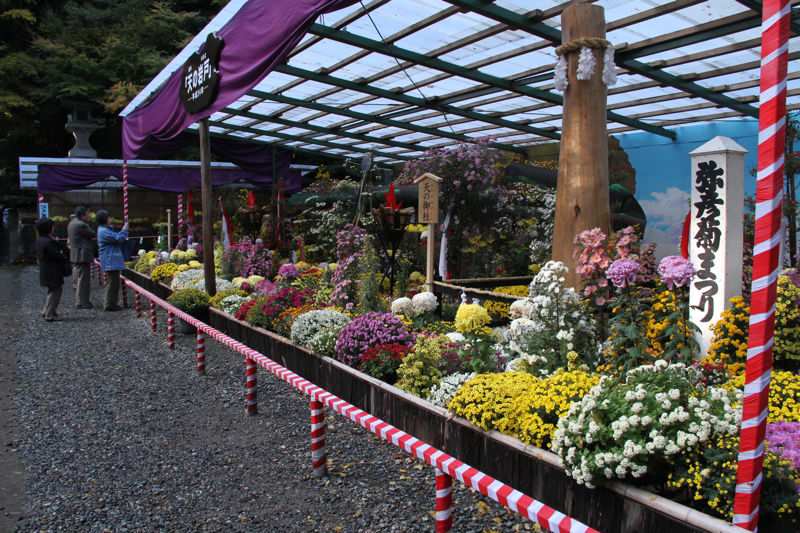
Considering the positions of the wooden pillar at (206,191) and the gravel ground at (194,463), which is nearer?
the gravel ground at (194,463)

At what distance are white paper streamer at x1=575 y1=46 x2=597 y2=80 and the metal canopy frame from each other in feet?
4.06

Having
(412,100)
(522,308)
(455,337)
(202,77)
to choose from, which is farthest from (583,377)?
(412,100)

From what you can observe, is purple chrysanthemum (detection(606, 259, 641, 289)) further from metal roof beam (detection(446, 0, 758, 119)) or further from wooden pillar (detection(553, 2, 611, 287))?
metal roof beam (detection(446, 0, 758, 119))

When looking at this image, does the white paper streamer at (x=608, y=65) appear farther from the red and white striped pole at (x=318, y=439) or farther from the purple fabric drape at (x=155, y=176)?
the purple fabric drape at (x=155, y=176)

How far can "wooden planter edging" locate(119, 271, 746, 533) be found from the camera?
7.75 feet

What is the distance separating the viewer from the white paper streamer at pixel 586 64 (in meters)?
5.04

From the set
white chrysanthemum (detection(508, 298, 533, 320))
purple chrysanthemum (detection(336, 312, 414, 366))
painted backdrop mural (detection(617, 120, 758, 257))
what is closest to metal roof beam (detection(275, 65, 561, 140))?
painted backdrop mural (detection(617, 120, 758, 257))

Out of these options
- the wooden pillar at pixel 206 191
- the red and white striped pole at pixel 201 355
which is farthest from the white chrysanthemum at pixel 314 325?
the wooden pillar at pixel 206 191

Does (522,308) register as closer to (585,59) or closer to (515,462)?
(515,462)

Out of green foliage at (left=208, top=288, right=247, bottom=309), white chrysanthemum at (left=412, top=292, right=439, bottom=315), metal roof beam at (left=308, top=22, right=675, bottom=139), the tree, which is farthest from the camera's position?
the tree

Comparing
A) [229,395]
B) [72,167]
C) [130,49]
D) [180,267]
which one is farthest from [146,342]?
[130,49]

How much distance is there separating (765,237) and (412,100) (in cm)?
856

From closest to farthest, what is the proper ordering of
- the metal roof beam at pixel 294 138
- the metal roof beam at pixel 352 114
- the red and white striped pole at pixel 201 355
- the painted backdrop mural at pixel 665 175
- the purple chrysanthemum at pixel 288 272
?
the red and white striped pole at pixel 201 355, the purple chrysanthemum at pixel 288 272, the metal roof beam at pixel 352 114, the painted backdrop mural at pixel 665 175, the metal roof beam at pixel 294 138

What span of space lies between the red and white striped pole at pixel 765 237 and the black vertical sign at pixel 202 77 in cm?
564
